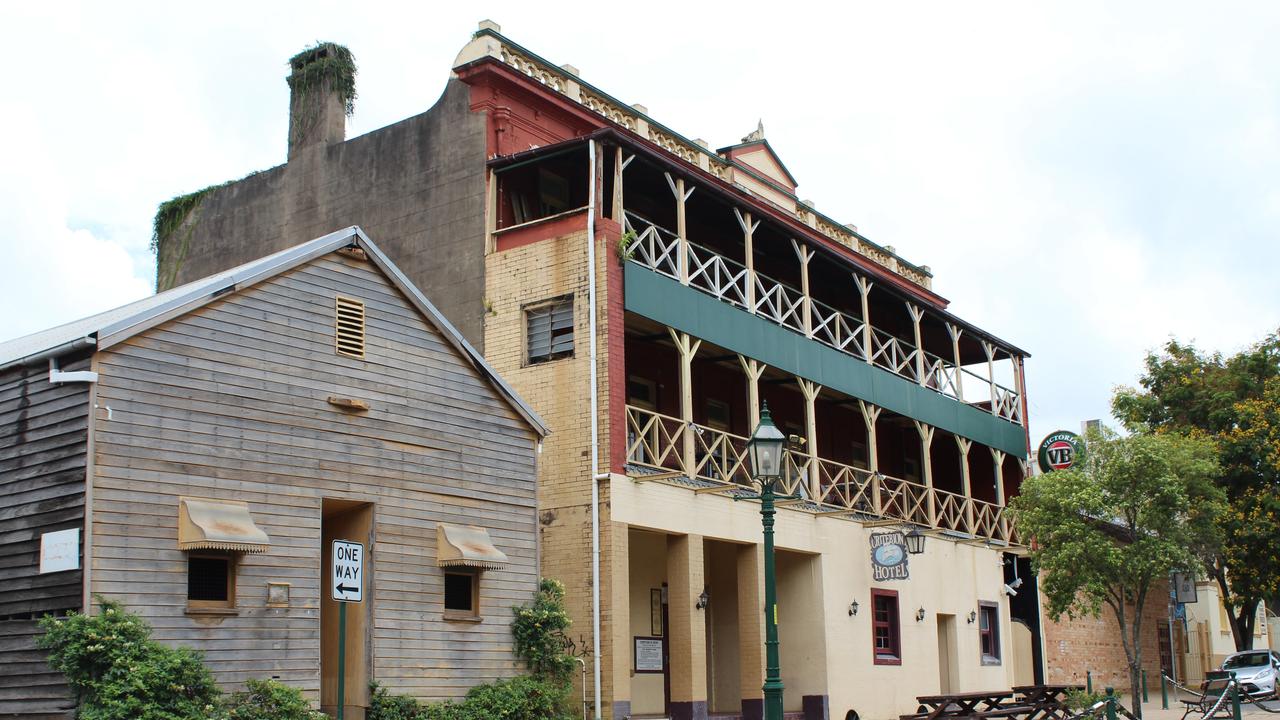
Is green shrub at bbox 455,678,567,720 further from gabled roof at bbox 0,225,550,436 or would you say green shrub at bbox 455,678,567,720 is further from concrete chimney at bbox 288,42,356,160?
concrete chimney at bbox 288,42,356,160

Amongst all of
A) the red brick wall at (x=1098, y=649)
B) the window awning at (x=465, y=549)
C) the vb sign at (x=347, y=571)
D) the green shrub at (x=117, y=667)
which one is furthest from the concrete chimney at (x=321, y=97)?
the red brick wall at (x=1098, y=649)

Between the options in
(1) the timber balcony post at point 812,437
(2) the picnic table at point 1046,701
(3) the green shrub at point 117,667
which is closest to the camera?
(3) the green shrub at point 117,667

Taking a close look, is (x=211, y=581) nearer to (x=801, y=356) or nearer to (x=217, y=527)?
(x=217, y=527)

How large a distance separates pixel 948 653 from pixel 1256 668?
8.54 metres

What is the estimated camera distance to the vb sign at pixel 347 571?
1157 centimetres

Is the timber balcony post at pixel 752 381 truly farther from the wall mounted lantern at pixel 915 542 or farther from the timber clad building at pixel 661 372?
the wall mounted lantern at pixel 915 542

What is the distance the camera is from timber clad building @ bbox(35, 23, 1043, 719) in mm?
20547

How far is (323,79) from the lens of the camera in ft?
86.3

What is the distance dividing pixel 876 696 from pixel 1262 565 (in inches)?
570

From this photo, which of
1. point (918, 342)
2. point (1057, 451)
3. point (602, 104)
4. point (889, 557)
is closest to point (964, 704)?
point (889, 557)

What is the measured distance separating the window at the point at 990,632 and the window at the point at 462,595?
53.1 feet

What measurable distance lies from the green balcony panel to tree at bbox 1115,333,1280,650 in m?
4.45

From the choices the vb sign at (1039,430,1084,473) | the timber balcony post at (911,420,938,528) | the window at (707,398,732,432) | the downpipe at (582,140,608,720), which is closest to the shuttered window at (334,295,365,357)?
the downpipe at (582,140,608,720)

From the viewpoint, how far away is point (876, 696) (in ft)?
83.1
